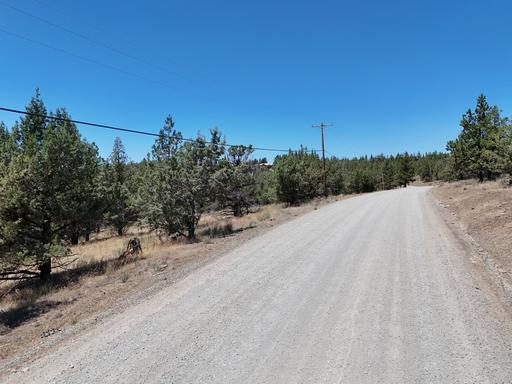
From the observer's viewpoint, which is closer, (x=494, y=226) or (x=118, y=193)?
(x=494, y=226)

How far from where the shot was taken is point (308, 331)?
4492 mm

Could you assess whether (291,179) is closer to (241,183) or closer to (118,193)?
(241,183)

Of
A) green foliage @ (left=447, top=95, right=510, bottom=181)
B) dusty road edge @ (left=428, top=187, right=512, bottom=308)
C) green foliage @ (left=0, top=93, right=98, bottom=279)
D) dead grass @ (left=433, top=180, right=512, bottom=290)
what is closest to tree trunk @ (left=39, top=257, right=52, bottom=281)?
green foliage @ (left=0, top=93, right=98, bottom=279)

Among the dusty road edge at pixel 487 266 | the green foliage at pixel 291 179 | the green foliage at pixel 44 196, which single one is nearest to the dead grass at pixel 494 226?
the dusty road edge at pixel 487 266

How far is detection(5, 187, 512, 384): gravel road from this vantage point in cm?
359

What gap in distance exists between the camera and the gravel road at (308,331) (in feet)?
11.8

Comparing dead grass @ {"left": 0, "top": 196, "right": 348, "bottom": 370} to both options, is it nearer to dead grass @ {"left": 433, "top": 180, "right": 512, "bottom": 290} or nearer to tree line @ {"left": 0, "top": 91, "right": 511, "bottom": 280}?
tree line @ {"left": 0, "top": 91, "right": 511, "bottom": 280}

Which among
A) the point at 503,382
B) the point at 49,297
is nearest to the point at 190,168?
the point at 49,297

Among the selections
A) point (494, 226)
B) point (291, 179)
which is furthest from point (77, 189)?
point (291, 179)

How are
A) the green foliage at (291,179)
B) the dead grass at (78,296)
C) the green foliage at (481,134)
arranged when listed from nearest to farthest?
Answer: the dead grass at (78,296) → the green foliage at (481,134) → the green foliage at (291,179)

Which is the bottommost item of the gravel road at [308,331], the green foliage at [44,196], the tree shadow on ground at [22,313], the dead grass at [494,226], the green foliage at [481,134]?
the tree shadow on ground at [22,313]

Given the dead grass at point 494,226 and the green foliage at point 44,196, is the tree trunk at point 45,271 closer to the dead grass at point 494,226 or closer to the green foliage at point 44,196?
the green foliage at point 44,196

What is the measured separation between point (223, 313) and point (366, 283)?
306cm

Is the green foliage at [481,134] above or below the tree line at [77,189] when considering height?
above
